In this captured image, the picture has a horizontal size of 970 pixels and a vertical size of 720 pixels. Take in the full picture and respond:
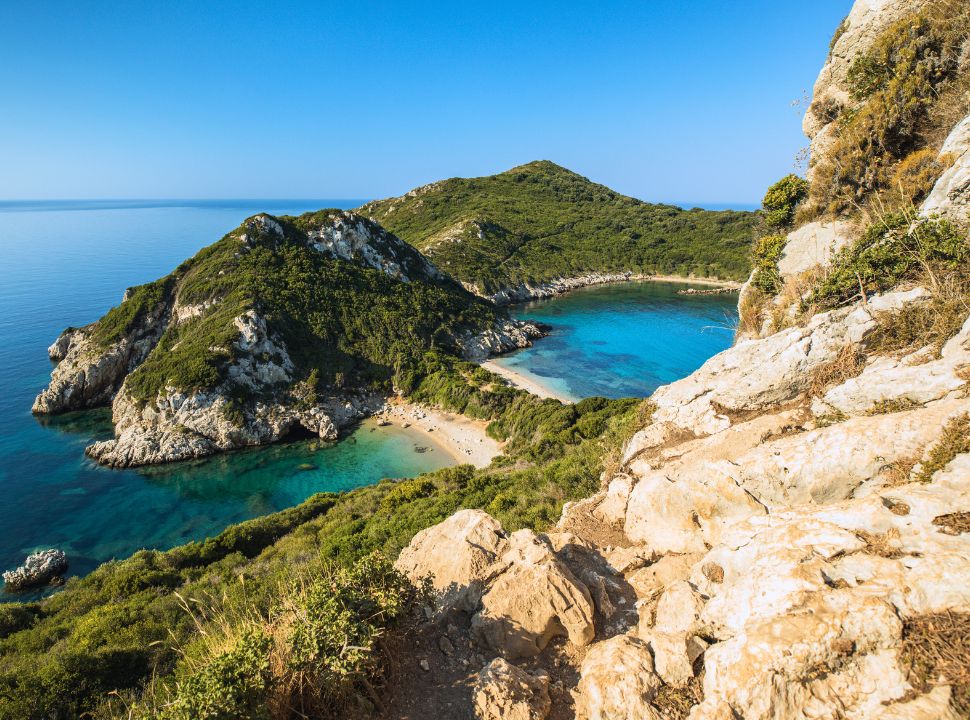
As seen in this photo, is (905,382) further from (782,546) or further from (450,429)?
(450,429)

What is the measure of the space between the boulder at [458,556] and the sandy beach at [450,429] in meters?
24.3

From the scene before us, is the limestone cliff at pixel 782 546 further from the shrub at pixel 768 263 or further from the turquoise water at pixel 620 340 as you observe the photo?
the turquoise water at pixel 620 340

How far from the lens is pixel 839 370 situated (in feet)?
26.9

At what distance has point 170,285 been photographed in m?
51.3

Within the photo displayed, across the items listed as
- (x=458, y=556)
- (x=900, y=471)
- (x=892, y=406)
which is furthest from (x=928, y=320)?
(x=458, y=556)

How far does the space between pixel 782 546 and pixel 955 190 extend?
775 cm

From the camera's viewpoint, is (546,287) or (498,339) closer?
(498,339)

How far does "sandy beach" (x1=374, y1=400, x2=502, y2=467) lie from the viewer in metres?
34.9

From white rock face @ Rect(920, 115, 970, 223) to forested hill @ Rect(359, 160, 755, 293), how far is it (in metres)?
79.8

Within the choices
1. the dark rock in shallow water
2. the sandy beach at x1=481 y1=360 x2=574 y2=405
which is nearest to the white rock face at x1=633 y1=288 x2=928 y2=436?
the sandy beach at x1=481 y1=360 x2=574 y2=405

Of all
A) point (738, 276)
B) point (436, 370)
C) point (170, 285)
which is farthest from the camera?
point (738, 276)

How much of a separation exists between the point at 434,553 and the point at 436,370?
39069mm

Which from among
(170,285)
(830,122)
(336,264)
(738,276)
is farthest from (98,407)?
(738,276)

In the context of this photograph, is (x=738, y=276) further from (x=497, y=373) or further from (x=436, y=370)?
(x=436, y=370)
